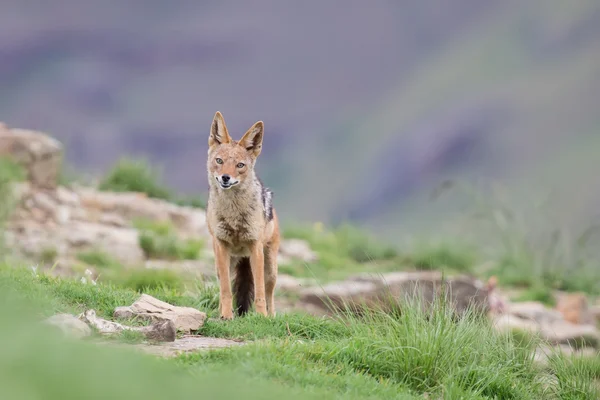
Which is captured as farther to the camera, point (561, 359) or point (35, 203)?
point (35, 203)

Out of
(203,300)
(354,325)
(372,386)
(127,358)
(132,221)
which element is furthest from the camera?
(132,221)

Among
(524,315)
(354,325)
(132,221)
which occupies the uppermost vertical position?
(132,221)

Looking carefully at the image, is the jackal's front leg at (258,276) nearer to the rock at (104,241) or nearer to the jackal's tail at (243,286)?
the jackal's tail at (243,286)

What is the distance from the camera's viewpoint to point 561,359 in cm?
762

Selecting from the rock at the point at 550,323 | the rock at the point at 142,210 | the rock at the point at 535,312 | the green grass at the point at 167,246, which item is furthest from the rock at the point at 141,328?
the rock at the point at 142,210

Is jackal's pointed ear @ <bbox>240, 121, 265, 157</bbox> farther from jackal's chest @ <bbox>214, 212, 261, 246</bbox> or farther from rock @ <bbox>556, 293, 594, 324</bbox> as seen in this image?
rock @ <bbox>556, 293, 594, 324</bbox>

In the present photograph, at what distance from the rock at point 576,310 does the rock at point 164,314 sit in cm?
1103

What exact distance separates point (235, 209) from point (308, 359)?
2081 mm

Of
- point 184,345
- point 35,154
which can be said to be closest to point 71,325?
point 184,345

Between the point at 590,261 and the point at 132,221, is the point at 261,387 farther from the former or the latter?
the point at 590,261

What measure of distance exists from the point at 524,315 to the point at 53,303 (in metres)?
10.4

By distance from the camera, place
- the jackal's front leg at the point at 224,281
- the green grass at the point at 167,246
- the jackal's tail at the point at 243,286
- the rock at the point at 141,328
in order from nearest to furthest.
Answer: the rock at the point at 141,328 → the jackal's front leg at the point at 224,281 → the jackal's tail at the point at 243,286 → the green grass at the point at 167,246

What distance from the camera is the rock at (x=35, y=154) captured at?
17.4m

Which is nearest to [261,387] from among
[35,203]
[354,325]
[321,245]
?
[354,325]
